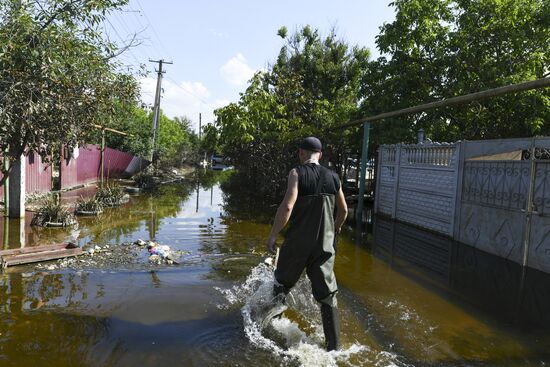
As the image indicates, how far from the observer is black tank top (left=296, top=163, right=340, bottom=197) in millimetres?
3959

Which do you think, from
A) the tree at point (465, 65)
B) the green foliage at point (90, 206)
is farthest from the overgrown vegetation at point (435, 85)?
the green foliage at point (90, 206)

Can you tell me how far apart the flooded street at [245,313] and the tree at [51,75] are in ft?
6.42

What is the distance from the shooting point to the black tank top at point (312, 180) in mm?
3959

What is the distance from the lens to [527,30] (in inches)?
491

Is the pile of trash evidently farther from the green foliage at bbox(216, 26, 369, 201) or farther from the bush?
the green foliage at bbox(216, 26, 369, 201)

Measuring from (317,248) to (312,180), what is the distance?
60 centimetres

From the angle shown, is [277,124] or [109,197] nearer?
[109,197]

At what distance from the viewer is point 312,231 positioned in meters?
4.00

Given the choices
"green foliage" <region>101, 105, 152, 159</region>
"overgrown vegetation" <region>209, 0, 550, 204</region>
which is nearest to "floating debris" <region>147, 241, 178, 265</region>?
"overgrown vegetation" <region>209, 0, 550, 204</region>

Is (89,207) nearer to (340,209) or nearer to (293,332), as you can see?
(293,332)

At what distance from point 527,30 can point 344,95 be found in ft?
36.6

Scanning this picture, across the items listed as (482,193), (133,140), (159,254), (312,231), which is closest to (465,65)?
(482,193)

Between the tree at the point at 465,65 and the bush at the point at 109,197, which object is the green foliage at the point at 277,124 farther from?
the bush at the point at 109,197

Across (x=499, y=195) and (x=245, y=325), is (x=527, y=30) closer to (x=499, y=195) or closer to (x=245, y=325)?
(x=499, y=195)
